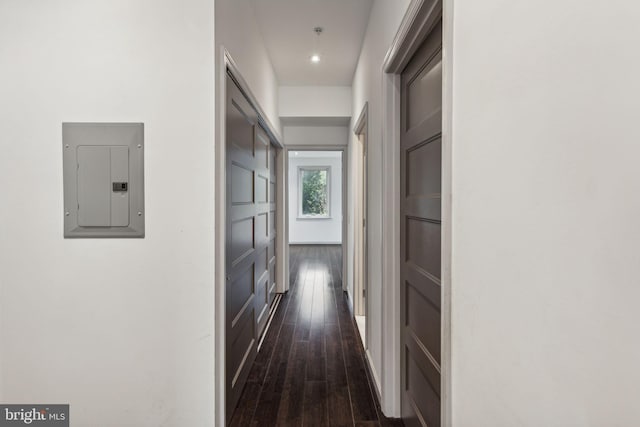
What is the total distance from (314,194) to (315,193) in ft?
0.13

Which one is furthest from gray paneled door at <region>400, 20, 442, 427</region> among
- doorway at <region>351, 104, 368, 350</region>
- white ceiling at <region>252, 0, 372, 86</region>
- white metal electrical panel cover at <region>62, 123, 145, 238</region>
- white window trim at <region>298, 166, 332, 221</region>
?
white window trim at <region>298, 166, 332, 221</region>

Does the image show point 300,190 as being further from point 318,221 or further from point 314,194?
point 318,221

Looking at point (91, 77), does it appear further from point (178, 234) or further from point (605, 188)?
point (605, 188)

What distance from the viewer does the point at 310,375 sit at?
2.45 metres

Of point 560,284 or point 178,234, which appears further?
point 178,234

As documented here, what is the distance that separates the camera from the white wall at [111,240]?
1.63m

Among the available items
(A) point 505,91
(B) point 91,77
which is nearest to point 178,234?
(B) point 91,77

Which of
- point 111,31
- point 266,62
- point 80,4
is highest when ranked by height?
point 266,62

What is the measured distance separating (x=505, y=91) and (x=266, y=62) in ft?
9.16

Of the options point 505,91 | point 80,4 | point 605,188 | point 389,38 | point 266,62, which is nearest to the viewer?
point 605,188

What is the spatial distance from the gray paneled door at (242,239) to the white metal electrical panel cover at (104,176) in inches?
17.3

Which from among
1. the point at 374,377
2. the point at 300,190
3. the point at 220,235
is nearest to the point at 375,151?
the point at 220,235

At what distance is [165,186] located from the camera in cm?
165

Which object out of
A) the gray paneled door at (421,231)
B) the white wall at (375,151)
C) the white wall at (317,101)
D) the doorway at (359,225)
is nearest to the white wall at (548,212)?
the gray paneled door at (421,231)
